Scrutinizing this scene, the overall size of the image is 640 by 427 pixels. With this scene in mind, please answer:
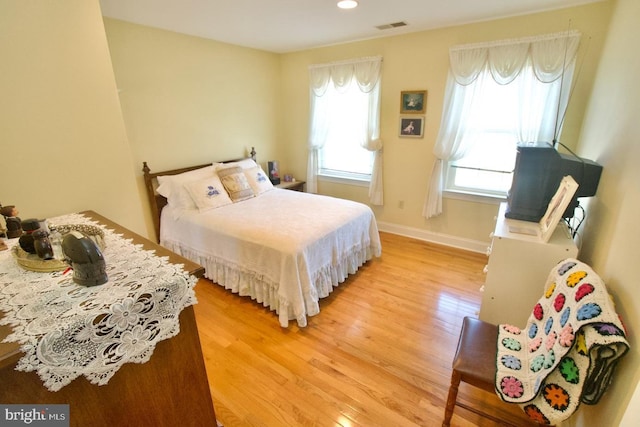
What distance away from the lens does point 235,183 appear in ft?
10.4

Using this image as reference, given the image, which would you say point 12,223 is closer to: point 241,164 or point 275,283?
point 275,283

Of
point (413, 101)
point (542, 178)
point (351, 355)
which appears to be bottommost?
point (351, 355)

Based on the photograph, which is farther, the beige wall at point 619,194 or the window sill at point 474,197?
the window sill at point 474,197

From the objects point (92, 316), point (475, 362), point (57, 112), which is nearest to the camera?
point (92, 316)

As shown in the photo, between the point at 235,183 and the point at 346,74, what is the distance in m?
1.95

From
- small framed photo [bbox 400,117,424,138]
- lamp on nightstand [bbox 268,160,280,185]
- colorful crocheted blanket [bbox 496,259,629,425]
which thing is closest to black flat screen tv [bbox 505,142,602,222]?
colorful crocheted blanket [bbox 496,259,629,425]

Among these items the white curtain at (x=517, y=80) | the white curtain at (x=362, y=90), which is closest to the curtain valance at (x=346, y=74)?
the white curtain at (x=362, y=90)

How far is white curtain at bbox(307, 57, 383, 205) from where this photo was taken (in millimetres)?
3459

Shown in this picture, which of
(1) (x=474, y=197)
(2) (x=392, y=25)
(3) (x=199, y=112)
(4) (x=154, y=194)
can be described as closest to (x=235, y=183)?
(4) (x=154, y=194)

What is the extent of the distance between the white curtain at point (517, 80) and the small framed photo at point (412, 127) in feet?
0.83

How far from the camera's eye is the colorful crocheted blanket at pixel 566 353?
0.95m

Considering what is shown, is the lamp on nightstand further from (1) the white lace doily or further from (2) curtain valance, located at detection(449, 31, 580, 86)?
(1) the white lace doily

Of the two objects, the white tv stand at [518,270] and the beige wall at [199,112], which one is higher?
the beige wall at [199,112]

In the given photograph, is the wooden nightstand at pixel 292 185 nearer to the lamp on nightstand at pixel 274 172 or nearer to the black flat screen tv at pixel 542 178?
the lamp on nightstand at pixel 274 172
